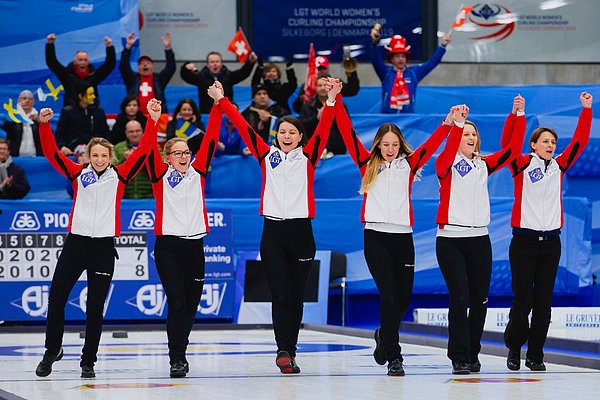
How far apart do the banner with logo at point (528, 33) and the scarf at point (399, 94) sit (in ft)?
12.1

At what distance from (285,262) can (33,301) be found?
6.13 metres

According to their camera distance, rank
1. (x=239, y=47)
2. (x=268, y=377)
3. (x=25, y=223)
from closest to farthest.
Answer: (x=268, y=377) → (x=25, y=223) → (x=239, y=47)

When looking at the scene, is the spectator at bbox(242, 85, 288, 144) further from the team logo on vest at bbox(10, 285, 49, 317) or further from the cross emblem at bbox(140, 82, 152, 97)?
the team logo on vest at bbox(10, 285, 49, 317)

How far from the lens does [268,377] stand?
8.97 m

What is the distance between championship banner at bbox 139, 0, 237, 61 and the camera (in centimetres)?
2078

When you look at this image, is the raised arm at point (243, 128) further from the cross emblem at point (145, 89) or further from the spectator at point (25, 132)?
the cross emblem at point (145, 89)

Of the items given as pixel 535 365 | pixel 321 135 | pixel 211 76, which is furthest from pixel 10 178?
pixel 535 365

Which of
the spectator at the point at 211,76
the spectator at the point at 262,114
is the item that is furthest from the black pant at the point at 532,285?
the spectator at the point at 211,76

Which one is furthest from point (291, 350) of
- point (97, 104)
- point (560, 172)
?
point (97, 104)

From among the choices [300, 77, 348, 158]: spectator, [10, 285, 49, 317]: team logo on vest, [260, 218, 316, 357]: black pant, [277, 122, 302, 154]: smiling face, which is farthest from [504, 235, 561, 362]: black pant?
[300, 77, 348, 158]: spectator

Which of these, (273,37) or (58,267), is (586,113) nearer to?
(58,267)

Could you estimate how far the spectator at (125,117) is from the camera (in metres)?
16.5

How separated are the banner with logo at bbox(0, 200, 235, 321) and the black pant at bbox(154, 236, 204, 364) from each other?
534cm

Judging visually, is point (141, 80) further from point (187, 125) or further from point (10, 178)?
point (10, 178)
